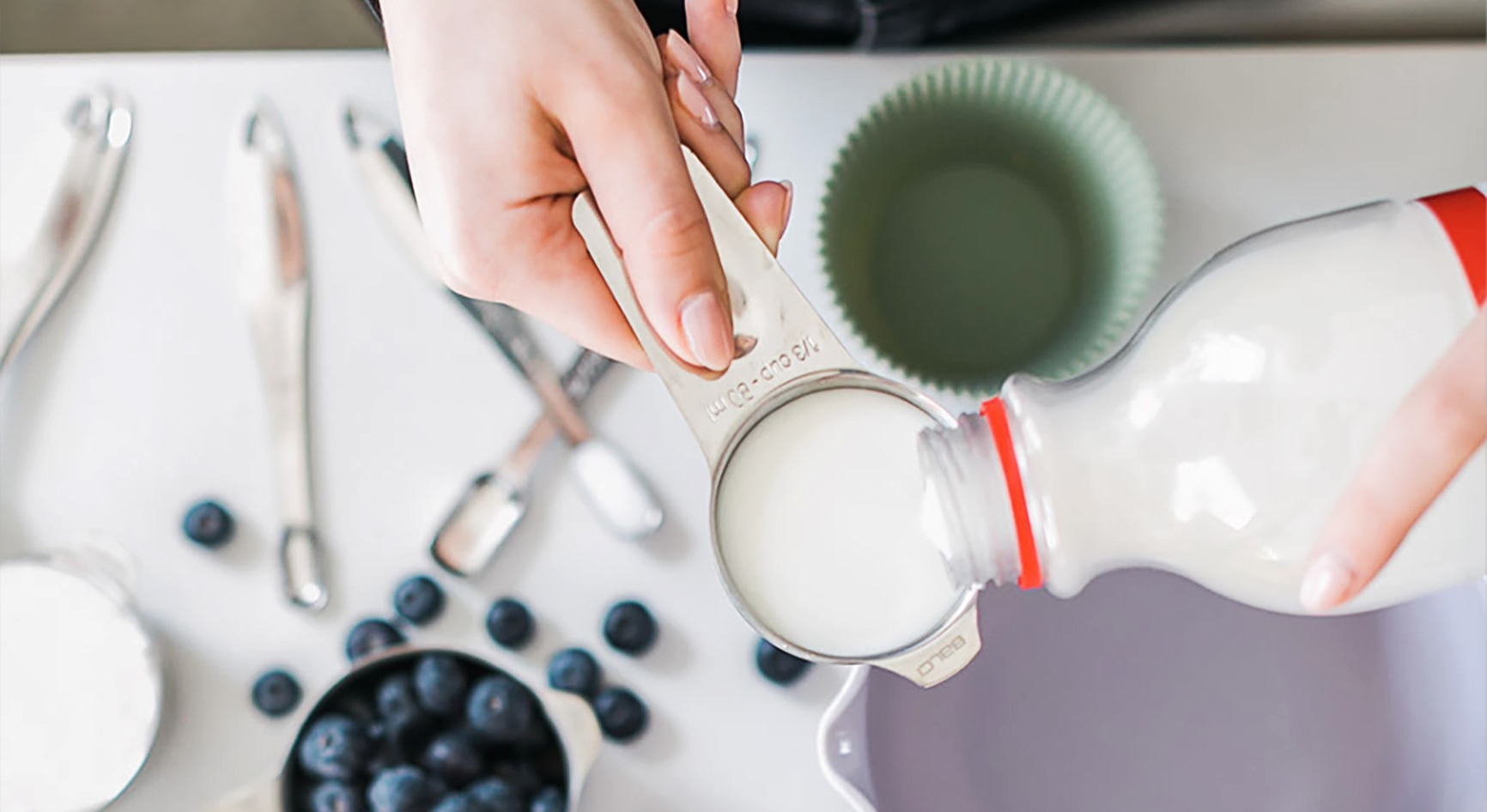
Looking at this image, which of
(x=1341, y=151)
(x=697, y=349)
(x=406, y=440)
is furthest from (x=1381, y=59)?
(x=406, y=440)

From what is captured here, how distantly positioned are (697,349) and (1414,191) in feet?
1.54

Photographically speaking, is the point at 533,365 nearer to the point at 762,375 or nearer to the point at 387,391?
the point at 387,391

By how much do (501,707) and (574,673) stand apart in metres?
0.06

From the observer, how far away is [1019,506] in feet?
1.22

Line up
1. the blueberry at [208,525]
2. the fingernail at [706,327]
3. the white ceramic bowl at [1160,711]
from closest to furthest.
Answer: the fingernail at [706,327]
the white ceramic bowl at [1160,711]
the blueberry at [208,525]

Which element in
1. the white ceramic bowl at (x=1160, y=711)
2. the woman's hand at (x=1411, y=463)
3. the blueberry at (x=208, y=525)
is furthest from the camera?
the blueberry at (x=208, y=525)

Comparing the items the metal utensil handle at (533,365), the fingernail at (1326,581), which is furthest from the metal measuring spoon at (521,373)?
the fingernail at (1326,581)

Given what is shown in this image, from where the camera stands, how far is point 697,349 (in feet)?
1.34

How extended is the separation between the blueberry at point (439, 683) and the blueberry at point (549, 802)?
6cm

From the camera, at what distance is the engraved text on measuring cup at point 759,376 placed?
0.43 metres

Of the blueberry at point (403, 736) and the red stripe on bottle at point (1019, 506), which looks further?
the blueberry at point (403, 736)

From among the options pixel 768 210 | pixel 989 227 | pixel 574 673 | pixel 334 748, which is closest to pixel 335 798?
pixel 334 748

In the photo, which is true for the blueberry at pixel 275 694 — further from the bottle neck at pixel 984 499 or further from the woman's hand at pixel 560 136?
the bottle neck at pixel 984 499

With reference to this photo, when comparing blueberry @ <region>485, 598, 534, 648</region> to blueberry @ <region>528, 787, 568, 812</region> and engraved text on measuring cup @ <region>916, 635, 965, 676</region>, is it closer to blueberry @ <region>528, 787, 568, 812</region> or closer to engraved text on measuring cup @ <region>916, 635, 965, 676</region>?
blueberry @ <region>528, 787, 568, 812</region>
